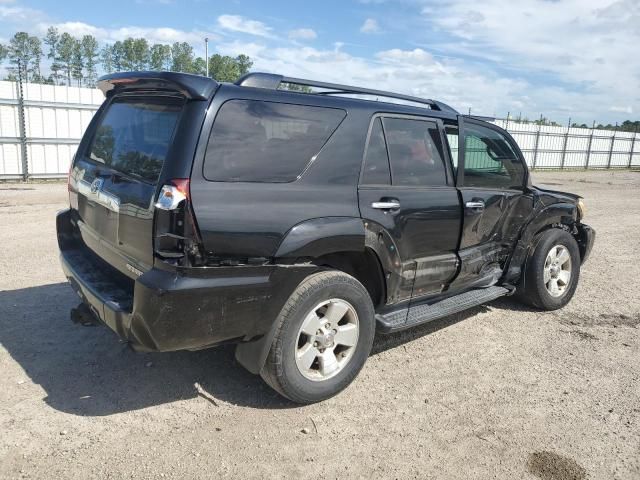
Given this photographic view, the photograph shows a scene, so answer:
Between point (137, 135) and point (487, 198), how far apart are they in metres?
2.79

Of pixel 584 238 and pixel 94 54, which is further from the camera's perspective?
pixel 94 54

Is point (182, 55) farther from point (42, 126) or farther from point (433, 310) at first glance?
Result: point (433, 310)

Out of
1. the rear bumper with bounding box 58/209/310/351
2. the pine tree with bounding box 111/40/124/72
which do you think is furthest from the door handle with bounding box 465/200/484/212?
the pine tree with bounding box 111/40/124/72

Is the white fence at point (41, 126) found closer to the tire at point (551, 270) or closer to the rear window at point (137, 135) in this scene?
the rear window at point (137, 135)

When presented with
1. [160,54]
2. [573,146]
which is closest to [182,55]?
[160,54]

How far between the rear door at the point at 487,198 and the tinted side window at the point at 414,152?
233 mm

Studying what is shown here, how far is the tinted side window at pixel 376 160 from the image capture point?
3.48m

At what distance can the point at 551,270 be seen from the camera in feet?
16.9

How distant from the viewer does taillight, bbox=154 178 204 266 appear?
8.77 ft

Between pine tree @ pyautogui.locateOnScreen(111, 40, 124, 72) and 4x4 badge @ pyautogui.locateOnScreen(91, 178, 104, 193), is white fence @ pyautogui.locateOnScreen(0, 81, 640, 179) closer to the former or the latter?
4x4 badge @ pyautogui.locateOnScreen(91, 178, 104, 193)

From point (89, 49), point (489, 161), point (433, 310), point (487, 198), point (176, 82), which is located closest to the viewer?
point (176, 82)

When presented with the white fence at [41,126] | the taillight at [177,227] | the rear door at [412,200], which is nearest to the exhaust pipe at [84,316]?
the taillight at [177,227]

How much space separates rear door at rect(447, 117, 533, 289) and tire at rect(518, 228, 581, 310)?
337mm

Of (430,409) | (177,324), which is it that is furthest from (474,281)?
(177,324)
